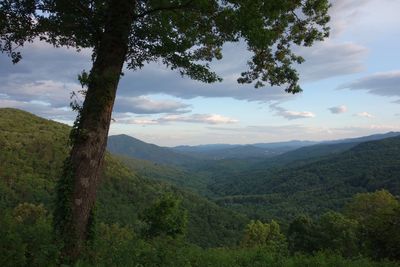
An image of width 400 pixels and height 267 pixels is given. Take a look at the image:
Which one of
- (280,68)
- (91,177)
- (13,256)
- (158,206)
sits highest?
(280,68)

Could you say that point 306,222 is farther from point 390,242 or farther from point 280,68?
point 280,68

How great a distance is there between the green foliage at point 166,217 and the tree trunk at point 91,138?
2743cm

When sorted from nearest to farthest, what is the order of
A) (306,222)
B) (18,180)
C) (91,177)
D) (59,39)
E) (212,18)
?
(91,177), (212,18), (59,39), (306,222), (18,180)

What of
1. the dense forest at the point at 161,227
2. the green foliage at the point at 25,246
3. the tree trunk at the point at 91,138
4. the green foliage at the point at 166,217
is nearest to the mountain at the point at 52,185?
the dense forest at the point at 161,227

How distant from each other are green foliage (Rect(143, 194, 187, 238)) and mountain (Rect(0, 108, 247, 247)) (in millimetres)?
57378

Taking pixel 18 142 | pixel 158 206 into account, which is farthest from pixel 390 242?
pixel 18 142

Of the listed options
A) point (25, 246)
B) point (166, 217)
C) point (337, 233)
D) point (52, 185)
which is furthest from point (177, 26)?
point (52, 185)

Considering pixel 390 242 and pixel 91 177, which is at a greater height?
pixel 91 177

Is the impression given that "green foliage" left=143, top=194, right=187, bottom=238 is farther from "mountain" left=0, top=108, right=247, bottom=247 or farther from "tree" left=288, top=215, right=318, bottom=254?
"mountain" left=0, top=108, right=247, bottom=247

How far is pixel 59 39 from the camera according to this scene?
926 cm

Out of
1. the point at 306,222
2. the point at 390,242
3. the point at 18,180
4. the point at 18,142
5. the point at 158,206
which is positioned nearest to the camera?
the point at 390,242

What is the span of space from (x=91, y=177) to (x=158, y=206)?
93.8ft

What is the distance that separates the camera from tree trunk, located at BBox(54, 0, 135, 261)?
7.44 meters

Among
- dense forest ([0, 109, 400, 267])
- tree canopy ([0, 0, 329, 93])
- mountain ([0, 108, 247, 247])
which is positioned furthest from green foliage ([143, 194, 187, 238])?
mountain ([0, 108, 247, 247])
